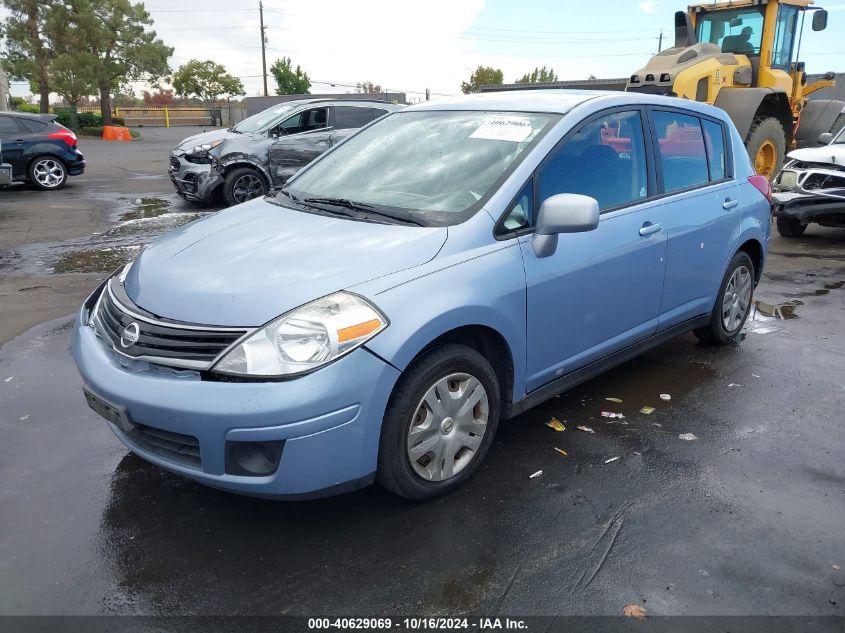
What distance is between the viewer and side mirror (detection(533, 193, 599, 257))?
3.11m

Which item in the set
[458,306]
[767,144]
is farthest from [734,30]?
[458,306]

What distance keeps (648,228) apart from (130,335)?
9.07 ft

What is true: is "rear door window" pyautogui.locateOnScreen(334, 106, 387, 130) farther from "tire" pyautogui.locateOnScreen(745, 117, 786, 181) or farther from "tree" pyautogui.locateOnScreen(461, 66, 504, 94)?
"tree" pyautogui.locateOnScreen(461, 66, 504, 94)

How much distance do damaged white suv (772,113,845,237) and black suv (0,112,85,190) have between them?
43.7 ft

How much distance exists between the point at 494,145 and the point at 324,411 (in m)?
1.74

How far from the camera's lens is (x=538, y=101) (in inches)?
152

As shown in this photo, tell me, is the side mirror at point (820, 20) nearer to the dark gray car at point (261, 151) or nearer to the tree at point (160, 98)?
the dark gray car at point (261, 151)

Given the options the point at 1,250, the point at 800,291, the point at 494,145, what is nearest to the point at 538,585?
the point at 494,145

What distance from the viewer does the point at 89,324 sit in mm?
3229

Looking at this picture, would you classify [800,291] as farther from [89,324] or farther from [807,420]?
[89,324]

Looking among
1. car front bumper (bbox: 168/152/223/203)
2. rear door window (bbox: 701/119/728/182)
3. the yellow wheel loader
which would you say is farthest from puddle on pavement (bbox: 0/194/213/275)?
the yellow wheel loader

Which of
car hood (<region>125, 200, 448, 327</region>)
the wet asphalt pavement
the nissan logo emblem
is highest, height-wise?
car hood (<region>125, 200, 448, 327</region>)

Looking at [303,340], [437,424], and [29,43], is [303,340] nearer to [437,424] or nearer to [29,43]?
[437,424]

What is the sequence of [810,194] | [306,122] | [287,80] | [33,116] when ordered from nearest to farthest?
[810,194]
[306,122]
[33,116]
[287,80]
